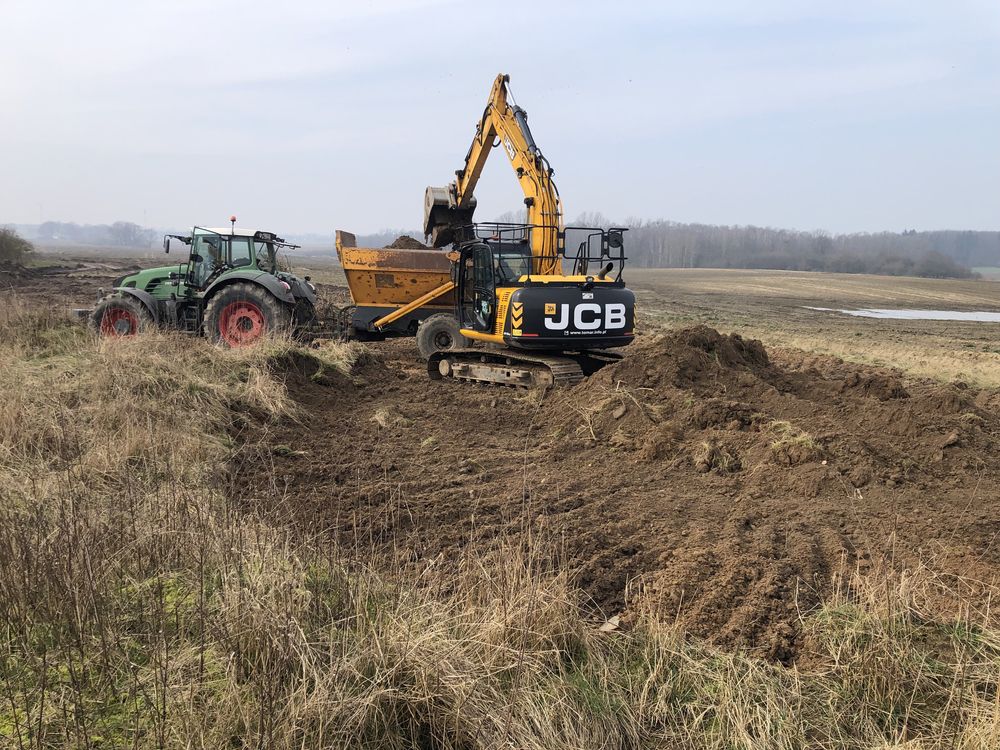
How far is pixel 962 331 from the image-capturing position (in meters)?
23.0

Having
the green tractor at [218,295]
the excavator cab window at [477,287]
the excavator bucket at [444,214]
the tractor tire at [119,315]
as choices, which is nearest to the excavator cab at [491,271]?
the excavator cab window at [477,287]

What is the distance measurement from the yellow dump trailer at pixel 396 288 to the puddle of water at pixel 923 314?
890 inches

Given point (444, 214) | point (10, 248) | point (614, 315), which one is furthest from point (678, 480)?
point (10, 248)

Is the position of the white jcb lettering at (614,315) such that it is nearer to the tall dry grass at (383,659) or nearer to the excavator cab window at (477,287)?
the excavator cab window at (477,287)

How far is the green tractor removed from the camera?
38.7ft

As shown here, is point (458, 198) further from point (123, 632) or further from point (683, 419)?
point (123, 632)

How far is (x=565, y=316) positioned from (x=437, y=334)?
3274mm

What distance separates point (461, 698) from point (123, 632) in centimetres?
154

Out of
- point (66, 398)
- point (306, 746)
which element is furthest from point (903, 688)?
point (66, 398)

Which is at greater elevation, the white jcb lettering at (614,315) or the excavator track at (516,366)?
the white jcb lettering at (614,315)

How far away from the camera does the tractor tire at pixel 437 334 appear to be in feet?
39.4

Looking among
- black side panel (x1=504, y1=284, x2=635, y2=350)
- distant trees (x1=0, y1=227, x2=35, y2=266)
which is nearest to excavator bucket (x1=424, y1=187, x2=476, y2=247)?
black side panel (x1=504, y1=284, x2=635, y2=350)

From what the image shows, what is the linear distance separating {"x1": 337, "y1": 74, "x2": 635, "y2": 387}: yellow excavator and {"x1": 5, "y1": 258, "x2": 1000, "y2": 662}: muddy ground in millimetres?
818

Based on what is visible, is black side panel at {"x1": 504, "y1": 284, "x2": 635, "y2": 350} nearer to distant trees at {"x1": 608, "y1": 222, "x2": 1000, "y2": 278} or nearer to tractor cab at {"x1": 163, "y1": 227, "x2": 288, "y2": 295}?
tractor cab at {"x1": 163, "y1": 227, "x2": 288, "y2": 295}
